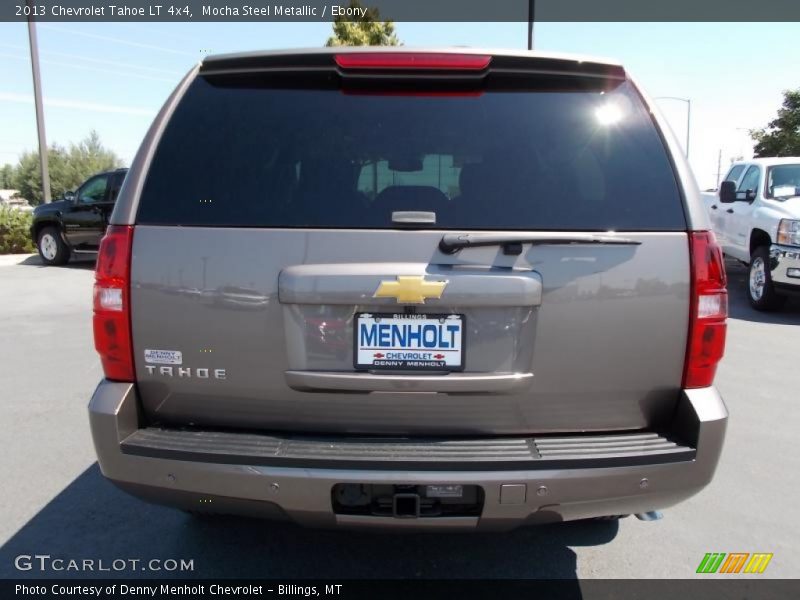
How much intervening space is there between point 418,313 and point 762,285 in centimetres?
798

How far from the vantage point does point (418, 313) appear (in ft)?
6.78

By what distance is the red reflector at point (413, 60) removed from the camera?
7.33ft

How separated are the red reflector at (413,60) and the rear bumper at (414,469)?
134cm

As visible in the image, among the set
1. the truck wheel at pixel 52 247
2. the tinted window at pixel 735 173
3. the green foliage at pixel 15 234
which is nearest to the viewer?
the tinted window at pixel 735 173

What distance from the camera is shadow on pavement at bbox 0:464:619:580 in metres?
2.70

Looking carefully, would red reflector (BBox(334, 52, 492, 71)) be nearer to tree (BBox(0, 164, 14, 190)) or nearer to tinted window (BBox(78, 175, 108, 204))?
tinted window (BBox(78, 175, 108, 204))

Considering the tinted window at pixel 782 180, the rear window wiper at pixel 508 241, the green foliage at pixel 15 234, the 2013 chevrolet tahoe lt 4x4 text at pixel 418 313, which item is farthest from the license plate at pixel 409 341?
the green foliage at pixel 15 234

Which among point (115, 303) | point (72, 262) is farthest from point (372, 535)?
point (72, 262)

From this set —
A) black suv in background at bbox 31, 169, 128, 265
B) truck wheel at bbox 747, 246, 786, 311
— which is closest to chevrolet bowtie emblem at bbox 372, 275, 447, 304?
truck wheel at bbox 747, 246, 786, 311

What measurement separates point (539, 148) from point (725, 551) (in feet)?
6.86

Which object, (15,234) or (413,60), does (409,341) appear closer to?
(413,60)

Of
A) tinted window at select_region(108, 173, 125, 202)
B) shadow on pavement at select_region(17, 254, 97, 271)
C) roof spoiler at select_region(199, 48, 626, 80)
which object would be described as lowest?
shadow on pavement at select_region(17, 254, 97, 271)

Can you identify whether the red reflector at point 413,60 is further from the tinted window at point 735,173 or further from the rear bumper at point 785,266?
the tinted window at point 735,173

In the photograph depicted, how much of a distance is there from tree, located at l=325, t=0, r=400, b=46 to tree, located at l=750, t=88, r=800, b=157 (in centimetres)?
2240
